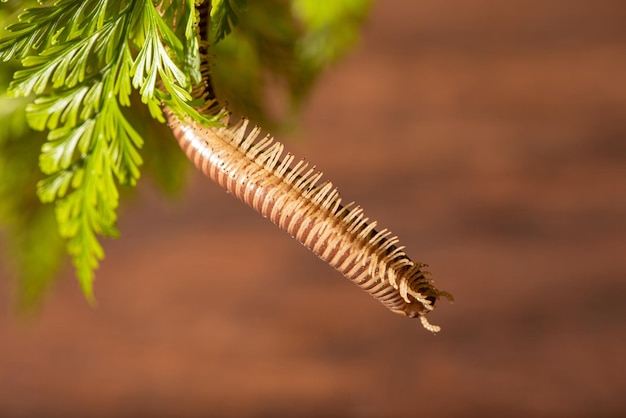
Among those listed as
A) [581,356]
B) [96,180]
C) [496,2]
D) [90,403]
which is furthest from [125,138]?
[496,2]

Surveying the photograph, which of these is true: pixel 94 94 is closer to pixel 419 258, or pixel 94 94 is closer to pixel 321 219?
pixel 321 219

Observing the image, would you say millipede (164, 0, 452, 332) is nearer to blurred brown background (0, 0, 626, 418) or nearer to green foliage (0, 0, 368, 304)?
green foliage (0, 0, 368, 304)

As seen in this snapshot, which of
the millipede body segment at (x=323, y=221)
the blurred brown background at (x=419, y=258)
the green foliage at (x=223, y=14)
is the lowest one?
the millipede body segment at (x=323, y=221)

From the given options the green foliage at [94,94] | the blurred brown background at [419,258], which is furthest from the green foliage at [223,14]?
the blurred brown background at [419,258]

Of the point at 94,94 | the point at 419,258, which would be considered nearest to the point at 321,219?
the point at 94,94

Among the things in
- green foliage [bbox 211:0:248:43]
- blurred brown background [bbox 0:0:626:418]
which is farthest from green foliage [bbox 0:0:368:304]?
blurred brown background [bbox 0:0:626:418]

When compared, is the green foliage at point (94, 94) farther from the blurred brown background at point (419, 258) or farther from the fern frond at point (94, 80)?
the blurred brown background at point (419, 258)
